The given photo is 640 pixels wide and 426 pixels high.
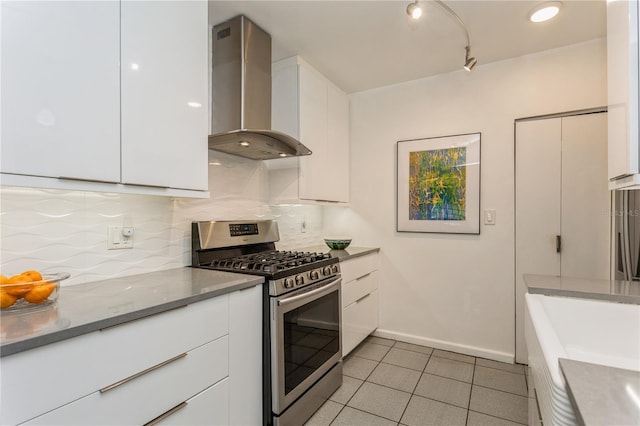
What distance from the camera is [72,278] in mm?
1446

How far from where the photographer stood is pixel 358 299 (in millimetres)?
2746

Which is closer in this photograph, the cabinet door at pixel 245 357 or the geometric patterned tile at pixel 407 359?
the cabinet door at pixel 245 357

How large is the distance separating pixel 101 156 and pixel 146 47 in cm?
56

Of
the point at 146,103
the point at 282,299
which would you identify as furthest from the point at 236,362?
the point at 146,103

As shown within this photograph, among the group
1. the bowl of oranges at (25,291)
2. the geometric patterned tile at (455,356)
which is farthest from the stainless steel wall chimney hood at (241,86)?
the geometric patterned tile at (455,356)

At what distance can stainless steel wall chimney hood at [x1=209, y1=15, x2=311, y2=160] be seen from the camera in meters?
2.01

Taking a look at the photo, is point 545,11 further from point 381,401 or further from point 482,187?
point 381,401

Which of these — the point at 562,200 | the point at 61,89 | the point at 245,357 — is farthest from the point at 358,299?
the point at 61,89

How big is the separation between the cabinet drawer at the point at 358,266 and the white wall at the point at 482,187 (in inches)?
6.7

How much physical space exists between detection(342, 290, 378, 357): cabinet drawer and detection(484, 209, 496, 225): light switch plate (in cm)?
119

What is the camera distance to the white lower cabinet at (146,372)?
88cm

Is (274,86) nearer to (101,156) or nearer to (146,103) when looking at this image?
(146,103)

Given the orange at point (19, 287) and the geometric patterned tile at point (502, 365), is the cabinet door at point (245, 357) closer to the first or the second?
the orange at point (19, 287)

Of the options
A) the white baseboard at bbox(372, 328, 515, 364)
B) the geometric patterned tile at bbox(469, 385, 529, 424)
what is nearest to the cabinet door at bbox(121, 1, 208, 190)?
the geometric patterned tile at bbox(469, 385, 529, 424)
